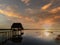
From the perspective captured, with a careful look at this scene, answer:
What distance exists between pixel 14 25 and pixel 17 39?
357 inches

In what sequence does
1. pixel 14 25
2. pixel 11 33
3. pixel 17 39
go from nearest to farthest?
pixel 17 39, pixel 14 25, pixel 11 33

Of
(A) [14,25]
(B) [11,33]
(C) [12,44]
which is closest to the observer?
(C) [12,44]

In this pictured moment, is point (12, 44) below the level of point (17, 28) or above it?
below

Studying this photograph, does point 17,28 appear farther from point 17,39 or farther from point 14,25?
point 17,39

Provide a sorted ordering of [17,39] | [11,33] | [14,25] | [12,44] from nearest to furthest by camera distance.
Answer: [12,44], [17,39], [14,25], [11,33]

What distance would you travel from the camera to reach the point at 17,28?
6588 centimetres

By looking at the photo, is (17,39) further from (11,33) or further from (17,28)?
(11,33)

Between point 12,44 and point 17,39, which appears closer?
point 12,44

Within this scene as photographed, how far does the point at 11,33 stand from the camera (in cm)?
7331

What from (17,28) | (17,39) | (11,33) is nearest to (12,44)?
(17,39)

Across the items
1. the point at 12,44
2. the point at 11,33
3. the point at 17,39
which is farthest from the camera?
the point at 11,33

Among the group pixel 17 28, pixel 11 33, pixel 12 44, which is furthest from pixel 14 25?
pixel 12 44

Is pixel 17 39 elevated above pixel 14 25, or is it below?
below

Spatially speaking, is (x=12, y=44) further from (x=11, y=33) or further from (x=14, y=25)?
(x=11, y=33)
